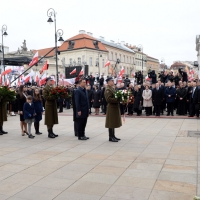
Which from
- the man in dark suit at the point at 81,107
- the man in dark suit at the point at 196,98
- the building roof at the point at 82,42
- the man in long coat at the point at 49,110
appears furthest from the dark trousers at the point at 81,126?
the building roof at the point at 82,42

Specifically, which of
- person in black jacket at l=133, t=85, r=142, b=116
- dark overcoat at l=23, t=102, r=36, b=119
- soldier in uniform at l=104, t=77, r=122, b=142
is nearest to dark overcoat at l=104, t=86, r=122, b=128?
soldier in uniform at l=104, t=77, r=122, b=142

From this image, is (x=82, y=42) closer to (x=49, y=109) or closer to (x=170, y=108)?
(x=170, y=108)

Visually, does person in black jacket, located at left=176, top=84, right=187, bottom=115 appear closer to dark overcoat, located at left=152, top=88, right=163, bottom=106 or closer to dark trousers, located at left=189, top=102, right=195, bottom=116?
dark trousers, located at left=189, top=102, right=195, bottom=116

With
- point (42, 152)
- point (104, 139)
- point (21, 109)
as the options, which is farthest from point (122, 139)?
point (21, 109)

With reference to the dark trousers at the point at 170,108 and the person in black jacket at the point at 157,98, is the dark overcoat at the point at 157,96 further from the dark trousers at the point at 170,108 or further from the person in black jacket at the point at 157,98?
the dark trousers at the point at 170,108

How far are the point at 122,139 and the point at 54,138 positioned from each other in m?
2.36

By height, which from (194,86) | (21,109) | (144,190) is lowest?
(144,190)

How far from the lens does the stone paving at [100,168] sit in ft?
14.7

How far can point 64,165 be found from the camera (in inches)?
239

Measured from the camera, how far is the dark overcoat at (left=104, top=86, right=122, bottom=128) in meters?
8.53

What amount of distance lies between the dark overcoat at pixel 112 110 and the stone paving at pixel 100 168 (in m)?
0.62

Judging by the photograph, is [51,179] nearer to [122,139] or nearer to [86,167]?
[86,167]

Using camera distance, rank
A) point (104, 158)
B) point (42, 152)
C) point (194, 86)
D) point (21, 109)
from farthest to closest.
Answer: point (194, 86), point (21, 109), point (42, 152), point (104, 158)

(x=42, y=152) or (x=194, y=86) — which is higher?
(x=194, y=86)
